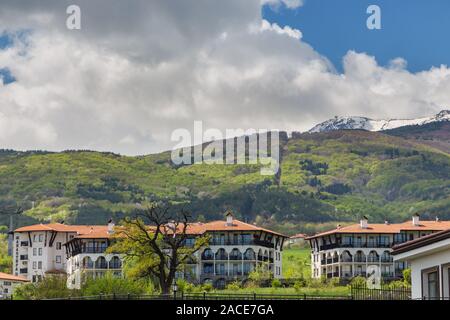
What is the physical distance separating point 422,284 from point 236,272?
11173 cm

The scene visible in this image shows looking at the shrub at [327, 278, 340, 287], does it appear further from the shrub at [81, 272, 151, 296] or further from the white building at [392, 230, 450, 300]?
the white building at [392, 230, 450, 300]

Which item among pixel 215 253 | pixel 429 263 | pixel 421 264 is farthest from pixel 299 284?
pixel 429 263

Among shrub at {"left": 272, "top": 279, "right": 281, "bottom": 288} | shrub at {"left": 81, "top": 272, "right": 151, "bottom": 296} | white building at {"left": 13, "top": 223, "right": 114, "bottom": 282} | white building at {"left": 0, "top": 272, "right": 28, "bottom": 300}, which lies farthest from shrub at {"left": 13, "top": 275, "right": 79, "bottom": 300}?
white building at {"left": 13, "top": 223, "right": 114, "bottom": 282}

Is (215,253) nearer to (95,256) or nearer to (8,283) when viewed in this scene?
(95,256)

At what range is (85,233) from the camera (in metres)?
171

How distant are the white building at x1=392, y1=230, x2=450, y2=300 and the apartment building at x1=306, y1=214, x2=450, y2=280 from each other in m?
108

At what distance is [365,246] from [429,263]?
4546 inches

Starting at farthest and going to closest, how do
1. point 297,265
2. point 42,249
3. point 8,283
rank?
point 297,265
point 42,249
point 8,283

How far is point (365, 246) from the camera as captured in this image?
158 m

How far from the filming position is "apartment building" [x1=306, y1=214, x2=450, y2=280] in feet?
506

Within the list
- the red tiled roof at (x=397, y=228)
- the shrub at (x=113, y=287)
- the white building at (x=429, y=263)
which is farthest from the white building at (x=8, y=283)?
the white building at (x=429, y=263)

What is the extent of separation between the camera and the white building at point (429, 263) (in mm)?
41300
